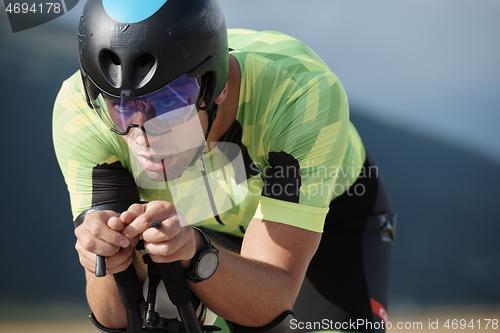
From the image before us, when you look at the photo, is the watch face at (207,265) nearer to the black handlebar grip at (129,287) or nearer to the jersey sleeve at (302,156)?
the black handlebar grip at (129,287)

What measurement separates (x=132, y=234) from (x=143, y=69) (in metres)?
0.51

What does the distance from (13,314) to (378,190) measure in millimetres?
2589

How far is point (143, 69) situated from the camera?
145cm

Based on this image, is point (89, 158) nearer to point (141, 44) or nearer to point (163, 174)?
point (163, 174)

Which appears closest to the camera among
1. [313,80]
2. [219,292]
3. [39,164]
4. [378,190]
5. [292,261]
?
[219,292]

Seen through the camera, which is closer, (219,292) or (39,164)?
(219,292)

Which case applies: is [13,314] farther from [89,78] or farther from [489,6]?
[489,6]

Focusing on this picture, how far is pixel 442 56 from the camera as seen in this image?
4070mm

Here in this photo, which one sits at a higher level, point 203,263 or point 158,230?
point 158,230

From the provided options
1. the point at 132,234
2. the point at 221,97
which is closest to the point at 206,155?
the point at 221,97

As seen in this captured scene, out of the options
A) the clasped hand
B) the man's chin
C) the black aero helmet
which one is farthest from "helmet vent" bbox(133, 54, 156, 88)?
the clasped hand

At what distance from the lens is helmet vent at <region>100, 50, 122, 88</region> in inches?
57.0

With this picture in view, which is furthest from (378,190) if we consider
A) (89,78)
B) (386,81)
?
(386,81)

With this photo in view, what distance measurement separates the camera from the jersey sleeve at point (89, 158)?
1727 millimetres
